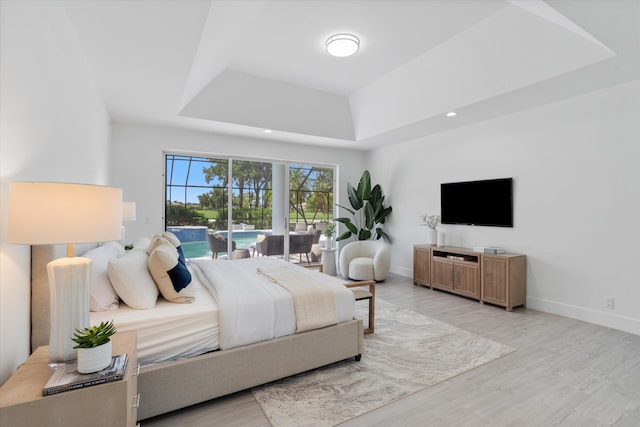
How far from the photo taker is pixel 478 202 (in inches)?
183

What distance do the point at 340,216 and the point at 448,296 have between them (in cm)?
278

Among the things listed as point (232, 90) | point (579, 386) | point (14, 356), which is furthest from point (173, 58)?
point (579, 386)

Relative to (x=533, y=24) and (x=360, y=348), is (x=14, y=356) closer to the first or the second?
(x=360, y=348)

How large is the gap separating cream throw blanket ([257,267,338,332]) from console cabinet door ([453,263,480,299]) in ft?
8.87

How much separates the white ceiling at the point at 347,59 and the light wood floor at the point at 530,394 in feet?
8.58

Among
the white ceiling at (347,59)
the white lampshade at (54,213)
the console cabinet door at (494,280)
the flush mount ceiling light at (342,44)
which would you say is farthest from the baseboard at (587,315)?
the white lampshade at (54,213)

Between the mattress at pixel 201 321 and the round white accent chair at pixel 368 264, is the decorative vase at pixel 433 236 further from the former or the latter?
the mattress at pixel 201 321

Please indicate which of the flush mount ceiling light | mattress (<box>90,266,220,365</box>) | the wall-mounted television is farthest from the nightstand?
the wall-mounted television

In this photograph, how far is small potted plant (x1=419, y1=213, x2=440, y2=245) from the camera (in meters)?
5.11

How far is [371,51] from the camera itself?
3746 millimetres

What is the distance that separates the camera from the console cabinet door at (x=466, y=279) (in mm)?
4297

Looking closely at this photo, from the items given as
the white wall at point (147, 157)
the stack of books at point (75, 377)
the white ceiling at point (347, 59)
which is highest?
the white ceiling at point (347, 59)

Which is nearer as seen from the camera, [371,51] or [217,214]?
[371,51]

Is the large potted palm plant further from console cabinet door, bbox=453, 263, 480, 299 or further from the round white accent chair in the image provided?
console cabinet door, bbox=453, 263, 480, 299
